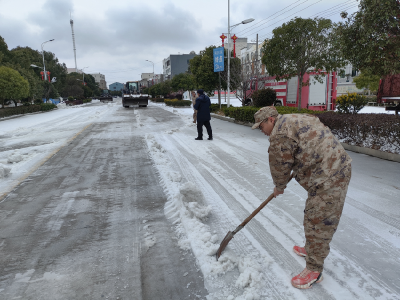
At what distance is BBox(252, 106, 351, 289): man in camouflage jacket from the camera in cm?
206

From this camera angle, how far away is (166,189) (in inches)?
182

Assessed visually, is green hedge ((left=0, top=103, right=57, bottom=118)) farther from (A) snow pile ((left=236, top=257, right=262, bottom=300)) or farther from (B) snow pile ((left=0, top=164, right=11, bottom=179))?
(A) snow pile ((left=236, top=257, right=262, bottom=300))

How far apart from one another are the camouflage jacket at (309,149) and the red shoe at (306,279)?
2.42ft

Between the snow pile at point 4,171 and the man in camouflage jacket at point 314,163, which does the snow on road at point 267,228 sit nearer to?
the snow pile at point 4,171

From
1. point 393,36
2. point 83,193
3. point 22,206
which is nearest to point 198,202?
point 83,193

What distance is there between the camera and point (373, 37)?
21.2 ft

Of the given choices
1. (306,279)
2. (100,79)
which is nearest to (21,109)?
(306,279)

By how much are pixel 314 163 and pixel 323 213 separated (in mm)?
378

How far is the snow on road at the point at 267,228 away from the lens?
92.7 inches

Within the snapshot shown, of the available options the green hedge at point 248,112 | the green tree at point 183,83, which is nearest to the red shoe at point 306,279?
the green hedge at point 248,112

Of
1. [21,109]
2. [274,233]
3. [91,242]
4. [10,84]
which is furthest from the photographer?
[21,109]

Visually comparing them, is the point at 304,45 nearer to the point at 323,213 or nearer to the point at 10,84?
the point at 323,213

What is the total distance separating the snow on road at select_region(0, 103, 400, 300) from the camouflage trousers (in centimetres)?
35

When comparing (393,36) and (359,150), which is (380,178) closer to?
(359,150)
